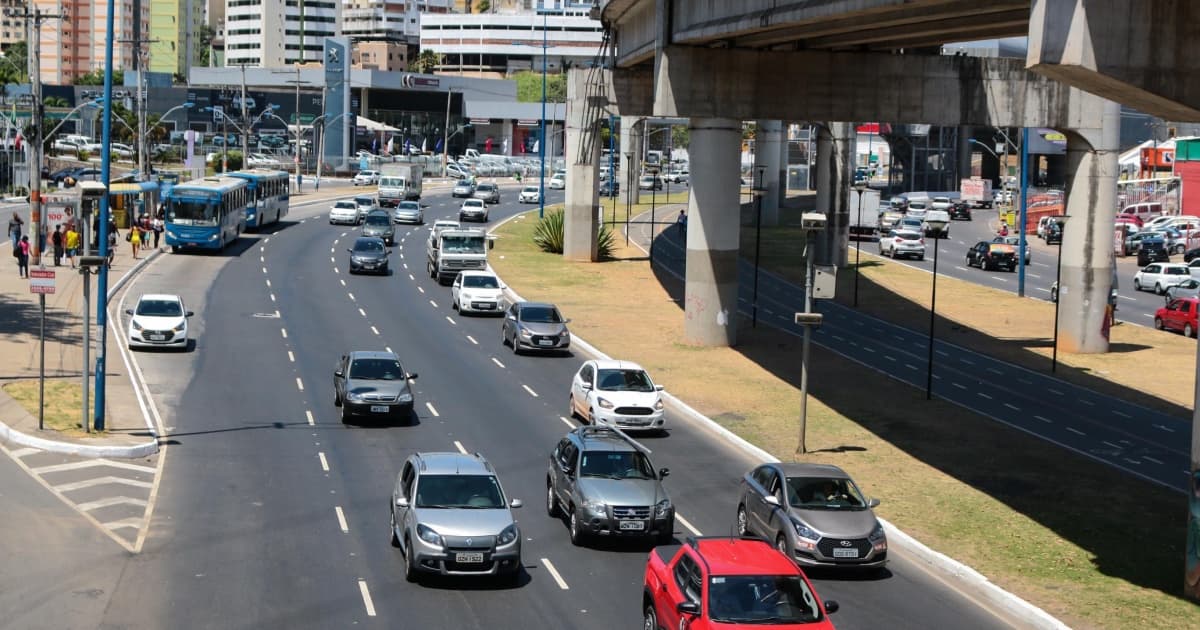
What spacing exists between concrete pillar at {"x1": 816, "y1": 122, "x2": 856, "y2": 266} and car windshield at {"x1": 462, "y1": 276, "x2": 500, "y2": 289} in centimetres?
2583

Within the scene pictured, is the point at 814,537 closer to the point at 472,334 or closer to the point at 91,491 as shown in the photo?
the point at 91,491

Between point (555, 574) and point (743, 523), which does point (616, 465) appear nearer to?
point (743, 523)

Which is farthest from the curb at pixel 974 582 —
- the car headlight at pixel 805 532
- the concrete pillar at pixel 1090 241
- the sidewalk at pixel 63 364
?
the concrete pillar at pixel 1090 241

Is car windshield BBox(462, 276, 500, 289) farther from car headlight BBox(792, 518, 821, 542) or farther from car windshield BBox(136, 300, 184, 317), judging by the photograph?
car headlight BBox(792, 518, 821, 542)

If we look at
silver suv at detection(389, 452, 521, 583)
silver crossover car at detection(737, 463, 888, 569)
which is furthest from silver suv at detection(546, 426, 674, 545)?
silver suv at detection(389, 452, 521, 583)

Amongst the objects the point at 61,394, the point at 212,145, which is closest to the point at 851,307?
the point at 61,394

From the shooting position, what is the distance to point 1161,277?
73000 millimetres

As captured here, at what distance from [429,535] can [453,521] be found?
0.45 metres

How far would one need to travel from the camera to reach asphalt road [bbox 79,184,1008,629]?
798 inches

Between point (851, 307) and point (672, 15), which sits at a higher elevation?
point (672, 15)

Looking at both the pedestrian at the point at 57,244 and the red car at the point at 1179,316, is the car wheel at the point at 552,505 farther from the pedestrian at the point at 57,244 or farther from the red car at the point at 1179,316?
the red car at the point at 1179,316

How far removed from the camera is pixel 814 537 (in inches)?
882

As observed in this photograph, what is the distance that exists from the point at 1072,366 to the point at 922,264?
112ft

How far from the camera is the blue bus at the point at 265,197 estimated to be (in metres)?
80.8
